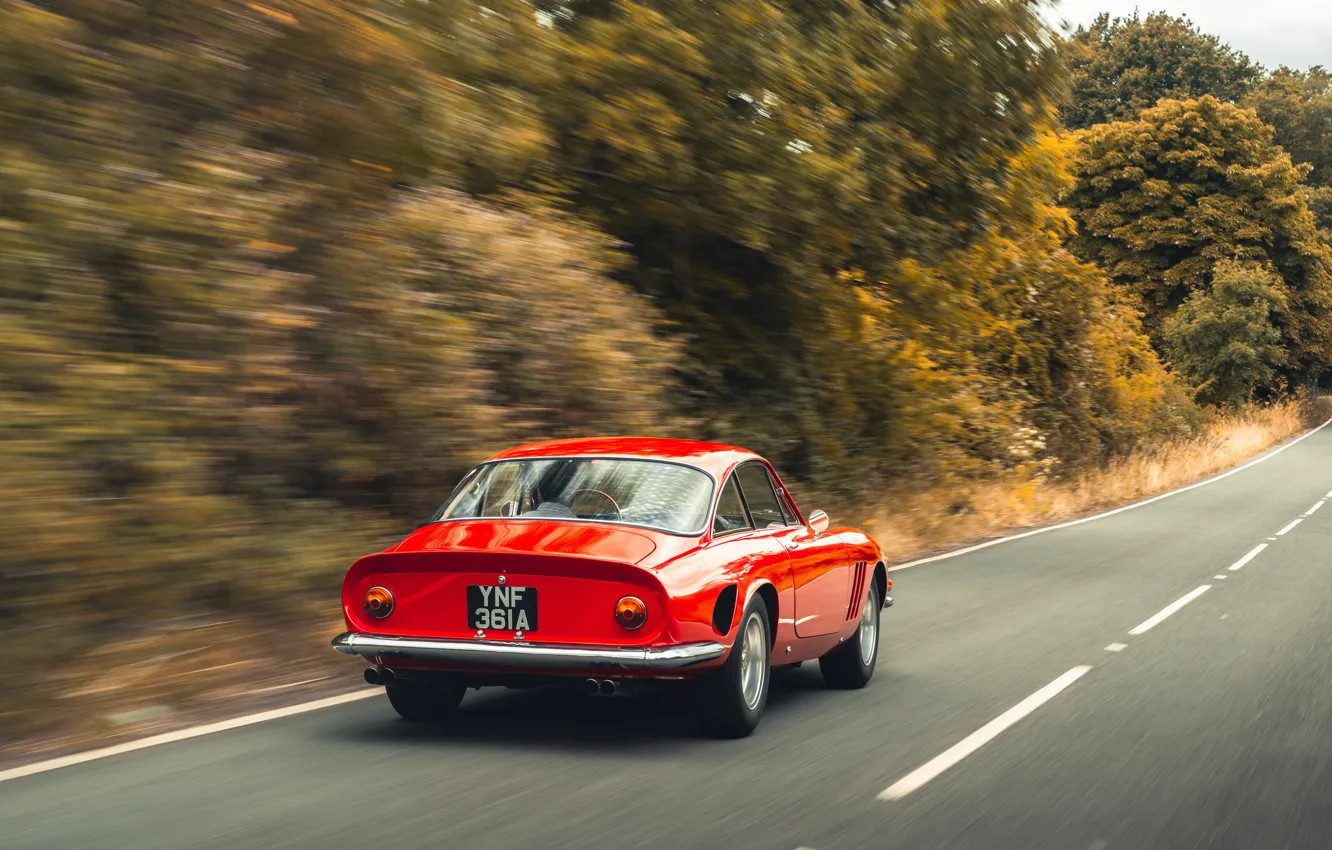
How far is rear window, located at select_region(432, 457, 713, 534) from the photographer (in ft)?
23.4

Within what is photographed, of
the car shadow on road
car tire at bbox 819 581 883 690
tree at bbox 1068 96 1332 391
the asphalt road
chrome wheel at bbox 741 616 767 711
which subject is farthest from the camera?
tree at bbox 1068 96 1332 391

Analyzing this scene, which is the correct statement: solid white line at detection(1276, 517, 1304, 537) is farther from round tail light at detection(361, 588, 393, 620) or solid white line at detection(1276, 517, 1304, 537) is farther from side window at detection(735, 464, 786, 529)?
round tail light at detection(361, 588, 393, 620)

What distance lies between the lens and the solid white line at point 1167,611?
11836mm

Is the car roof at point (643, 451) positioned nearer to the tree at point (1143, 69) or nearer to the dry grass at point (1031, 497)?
the dry grass at point (1031, 497)

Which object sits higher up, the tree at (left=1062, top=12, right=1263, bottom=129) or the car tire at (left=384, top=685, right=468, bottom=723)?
the tree at (left=1062, top=12, right=1263, bottom=129)

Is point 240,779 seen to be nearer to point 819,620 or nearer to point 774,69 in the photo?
point 819,620

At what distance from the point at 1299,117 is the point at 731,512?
8467 cm

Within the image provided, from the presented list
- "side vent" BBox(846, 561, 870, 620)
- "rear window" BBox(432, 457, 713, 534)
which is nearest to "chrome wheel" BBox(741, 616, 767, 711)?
"rear window" BBox(432, 457, 713, 534)

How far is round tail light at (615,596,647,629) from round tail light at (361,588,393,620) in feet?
3.60

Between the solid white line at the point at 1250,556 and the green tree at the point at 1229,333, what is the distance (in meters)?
37.4

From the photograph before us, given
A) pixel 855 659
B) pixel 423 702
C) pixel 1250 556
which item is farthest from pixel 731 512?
pixel 1250 556

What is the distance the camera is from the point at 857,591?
28.7ft

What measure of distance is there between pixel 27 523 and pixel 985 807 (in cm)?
458

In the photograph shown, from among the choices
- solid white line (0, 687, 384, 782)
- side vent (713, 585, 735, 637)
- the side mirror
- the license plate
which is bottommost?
solid white line (0, 687, 384, 782)
